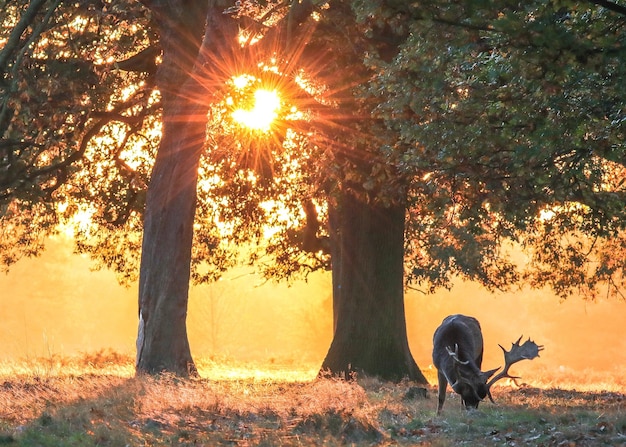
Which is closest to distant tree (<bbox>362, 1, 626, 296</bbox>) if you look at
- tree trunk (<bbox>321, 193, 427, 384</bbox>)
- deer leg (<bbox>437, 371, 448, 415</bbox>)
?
tree trunk (<bbox>321, 193, 427, 384</bbox>)

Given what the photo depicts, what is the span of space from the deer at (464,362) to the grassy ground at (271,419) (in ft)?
1.16

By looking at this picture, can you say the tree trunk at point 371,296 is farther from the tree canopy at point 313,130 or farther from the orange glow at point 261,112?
the orange glow at point 261,112

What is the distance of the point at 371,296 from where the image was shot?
23672 millimetres

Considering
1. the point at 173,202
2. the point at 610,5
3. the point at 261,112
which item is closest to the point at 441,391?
the point at 610,5

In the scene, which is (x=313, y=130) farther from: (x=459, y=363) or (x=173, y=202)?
(x=459, y=363)

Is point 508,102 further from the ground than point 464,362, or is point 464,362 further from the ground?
point 508,102

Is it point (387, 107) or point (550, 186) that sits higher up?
point (387, 107)

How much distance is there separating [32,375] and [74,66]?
752 cm

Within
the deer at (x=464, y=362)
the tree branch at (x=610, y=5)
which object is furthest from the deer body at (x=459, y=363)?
the tree branch at (x=610, y=5)

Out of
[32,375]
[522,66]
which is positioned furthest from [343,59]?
[522,66]

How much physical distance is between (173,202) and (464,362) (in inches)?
345

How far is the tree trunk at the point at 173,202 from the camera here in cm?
2103

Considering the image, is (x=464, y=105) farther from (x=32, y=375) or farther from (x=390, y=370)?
(x=32, y=375)

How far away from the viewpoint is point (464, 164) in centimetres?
1744
